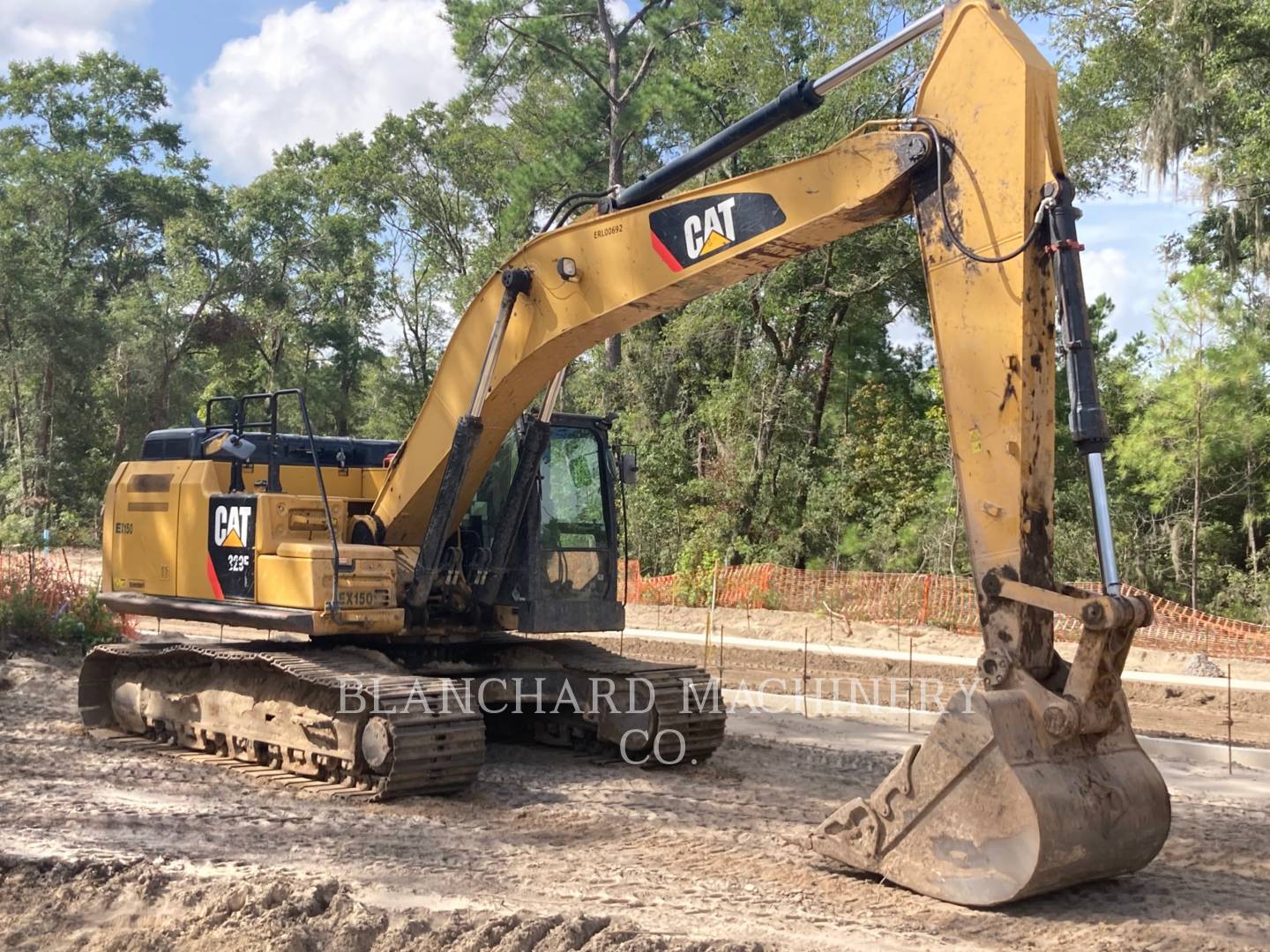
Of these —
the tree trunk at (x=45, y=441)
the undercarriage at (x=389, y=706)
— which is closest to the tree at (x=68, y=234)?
the tree trunk at (x=45, y=441)

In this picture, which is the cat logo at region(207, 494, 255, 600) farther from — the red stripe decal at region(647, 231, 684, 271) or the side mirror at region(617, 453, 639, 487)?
the red stripe decal at region(647, 231, 684, 271)

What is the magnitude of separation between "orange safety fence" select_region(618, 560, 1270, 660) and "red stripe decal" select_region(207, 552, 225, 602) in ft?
29.7

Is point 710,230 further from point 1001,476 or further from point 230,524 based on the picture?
point 230,524

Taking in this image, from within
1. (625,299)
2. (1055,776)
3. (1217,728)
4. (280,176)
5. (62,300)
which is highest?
(280,176)

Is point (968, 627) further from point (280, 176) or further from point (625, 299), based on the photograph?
point (280, 176)

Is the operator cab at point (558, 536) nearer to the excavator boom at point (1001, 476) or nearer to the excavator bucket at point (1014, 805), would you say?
the excavator boom at point (1001, 476)

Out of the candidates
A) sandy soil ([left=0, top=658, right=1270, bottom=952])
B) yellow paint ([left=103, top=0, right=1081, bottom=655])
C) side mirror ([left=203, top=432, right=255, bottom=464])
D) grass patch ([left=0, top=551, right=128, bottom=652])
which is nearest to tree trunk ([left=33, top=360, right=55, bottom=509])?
grass patch ([left=0, top=551, right=128, bottom=652])

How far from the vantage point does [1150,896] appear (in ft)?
18.0

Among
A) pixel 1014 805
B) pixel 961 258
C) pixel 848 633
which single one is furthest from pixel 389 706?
pixel 848 633

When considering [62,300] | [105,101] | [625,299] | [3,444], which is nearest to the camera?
[625,299]

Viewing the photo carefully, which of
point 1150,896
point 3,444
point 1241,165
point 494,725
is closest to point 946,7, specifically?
point 1150,896

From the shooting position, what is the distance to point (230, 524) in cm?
878

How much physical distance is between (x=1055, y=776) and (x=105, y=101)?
42.4 m

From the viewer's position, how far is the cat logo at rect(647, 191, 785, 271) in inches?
250
